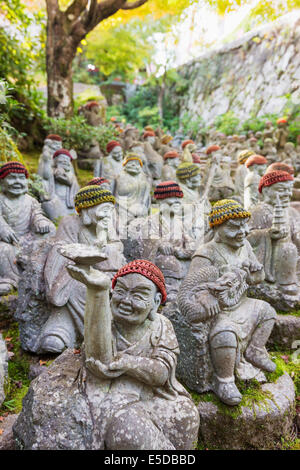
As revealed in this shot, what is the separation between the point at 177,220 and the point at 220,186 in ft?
15.0

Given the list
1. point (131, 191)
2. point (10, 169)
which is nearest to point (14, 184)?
point (10, 169)

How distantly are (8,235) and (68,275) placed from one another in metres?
2.04

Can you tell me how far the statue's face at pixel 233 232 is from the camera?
3023 millimetres

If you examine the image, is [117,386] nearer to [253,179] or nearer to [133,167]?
[133,167]

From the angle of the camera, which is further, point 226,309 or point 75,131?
point 75,131

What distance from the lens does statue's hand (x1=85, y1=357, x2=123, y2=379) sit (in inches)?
80.0

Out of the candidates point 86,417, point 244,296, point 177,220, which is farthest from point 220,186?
point 86,417

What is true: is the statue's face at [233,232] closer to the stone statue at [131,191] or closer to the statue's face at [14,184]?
the statue's face at [14,184]

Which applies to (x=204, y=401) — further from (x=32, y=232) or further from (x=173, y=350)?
(x=32, y=232)

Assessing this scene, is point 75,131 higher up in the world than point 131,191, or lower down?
higher up

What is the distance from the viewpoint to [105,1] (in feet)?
30.2

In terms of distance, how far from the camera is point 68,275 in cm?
347

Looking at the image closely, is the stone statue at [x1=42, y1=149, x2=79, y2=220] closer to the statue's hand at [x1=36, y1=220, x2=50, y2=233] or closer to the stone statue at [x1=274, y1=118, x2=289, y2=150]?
the statue's hand at [x1=36, y1=220, x2=50, y2=233]

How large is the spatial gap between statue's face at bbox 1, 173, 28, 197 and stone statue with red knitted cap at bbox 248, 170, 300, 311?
357 centimetres
